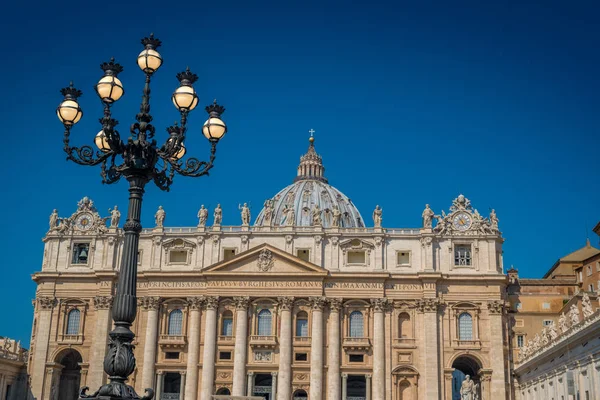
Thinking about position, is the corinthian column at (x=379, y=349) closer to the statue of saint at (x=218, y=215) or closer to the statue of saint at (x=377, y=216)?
the statue of saint at (x=377, y=216)

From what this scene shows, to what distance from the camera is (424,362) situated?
218ft

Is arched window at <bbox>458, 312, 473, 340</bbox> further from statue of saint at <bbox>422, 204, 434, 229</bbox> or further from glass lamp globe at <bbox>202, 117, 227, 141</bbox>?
glass lamp globe at <bbox>202, 117, 227, 141</bbox>

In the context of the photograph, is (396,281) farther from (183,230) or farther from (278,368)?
(183,230)

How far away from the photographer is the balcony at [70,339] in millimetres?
70812

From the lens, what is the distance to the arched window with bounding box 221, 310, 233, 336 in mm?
69500

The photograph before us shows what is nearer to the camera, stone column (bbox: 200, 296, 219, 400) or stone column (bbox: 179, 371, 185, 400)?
stone column (bbox: 200, 296, 219, 400)

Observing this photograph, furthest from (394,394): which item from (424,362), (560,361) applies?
(560,361)

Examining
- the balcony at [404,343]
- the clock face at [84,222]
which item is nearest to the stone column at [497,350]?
the balcony at [404,343]

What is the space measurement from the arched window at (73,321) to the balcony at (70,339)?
0.58 meters

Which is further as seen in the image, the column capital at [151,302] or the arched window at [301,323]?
the column capital at [151,302]

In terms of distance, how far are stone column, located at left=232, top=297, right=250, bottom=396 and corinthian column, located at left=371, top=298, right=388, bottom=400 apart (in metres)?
11.4

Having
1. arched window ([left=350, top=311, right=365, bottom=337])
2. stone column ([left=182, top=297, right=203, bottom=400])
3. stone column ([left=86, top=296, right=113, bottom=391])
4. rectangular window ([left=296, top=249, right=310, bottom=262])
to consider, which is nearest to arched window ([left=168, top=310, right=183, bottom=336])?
stone column ([left=182, top=297, right=203, bottom=400])

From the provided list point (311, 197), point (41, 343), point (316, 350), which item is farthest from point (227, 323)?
point (311, 197)

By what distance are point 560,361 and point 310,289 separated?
2522 cm
